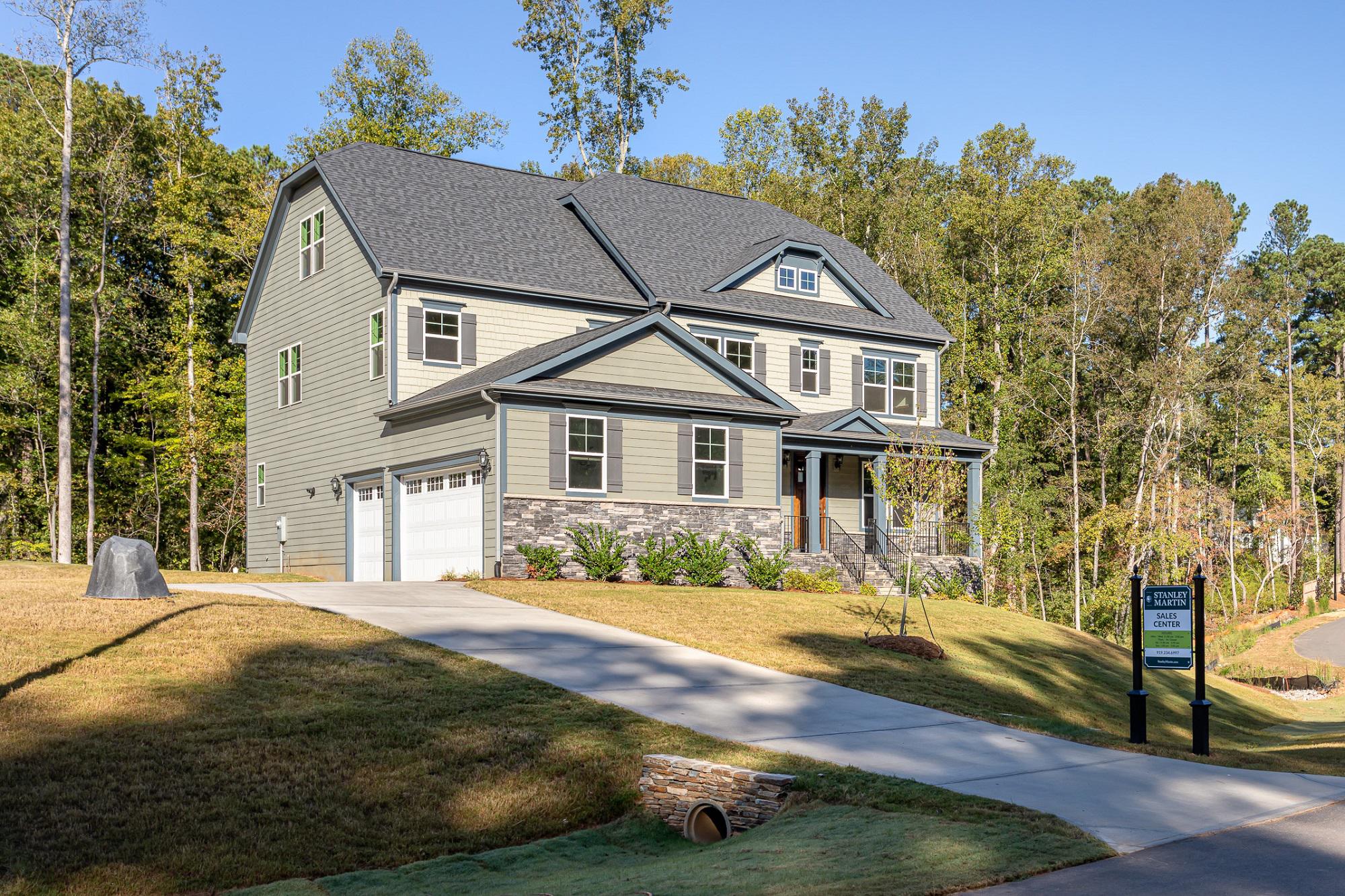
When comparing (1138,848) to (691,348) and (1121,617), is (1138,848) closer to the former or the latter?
(691,348)

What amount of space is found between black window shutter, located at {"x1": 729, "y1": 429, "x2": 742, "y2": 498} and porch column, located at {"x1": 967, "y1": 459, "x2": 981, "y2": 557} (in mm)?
8212

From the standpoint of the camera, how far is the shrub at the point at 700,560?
81.7 feet

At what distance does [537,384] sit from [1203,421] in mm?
32789

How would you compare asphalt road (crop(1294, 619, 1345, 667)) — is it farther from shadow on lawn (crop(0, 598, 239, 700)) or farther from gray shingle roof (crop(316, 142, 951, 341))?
shadow on lawn (crop(0, 598, 239, 700))

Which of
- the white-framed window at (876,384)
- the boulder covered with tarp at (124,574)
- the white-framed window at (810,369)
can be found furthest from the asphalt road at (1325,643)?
the boulder covered with tarp at (124,574)

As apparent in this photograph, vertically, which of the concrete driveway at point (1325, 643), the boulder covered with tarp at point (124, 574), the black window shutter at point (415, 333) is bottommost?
the concrete driveway at point (1325, 643)

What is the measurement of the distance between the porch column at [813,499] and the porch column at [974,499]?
4.58 meters

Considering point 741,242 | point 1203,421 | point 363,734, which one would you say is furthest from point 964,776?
point 1203,421

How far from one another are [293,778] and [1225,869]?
6824 millimetres

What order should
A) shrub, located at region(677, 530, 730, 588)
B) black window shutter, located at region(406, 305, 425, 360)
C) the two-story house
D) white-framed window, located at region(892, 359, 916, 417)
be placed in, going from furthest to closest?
white-framed window, located at region(892, 359, 916, 417) → black window shutter, located at region(406, 305, 425, 360) → shrub, located at region(677, 530, 730, 588) → the two-story house

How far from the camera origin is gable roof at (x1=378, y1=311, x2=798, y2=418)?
77.5 ft

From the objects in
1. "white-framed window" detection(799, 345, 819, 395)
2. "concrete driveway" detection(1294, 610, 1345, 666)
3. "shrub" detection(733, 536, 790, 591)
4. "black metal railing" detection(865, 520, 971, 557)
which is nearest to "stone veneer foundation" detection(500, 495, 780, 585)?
"shrub" detection(733, 536, 790, 591)

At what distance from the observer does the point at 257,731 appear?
410 inches

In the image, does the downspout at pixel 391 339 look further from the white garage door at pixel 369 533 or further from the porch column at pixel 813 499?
the porch column at pixel 813 499
